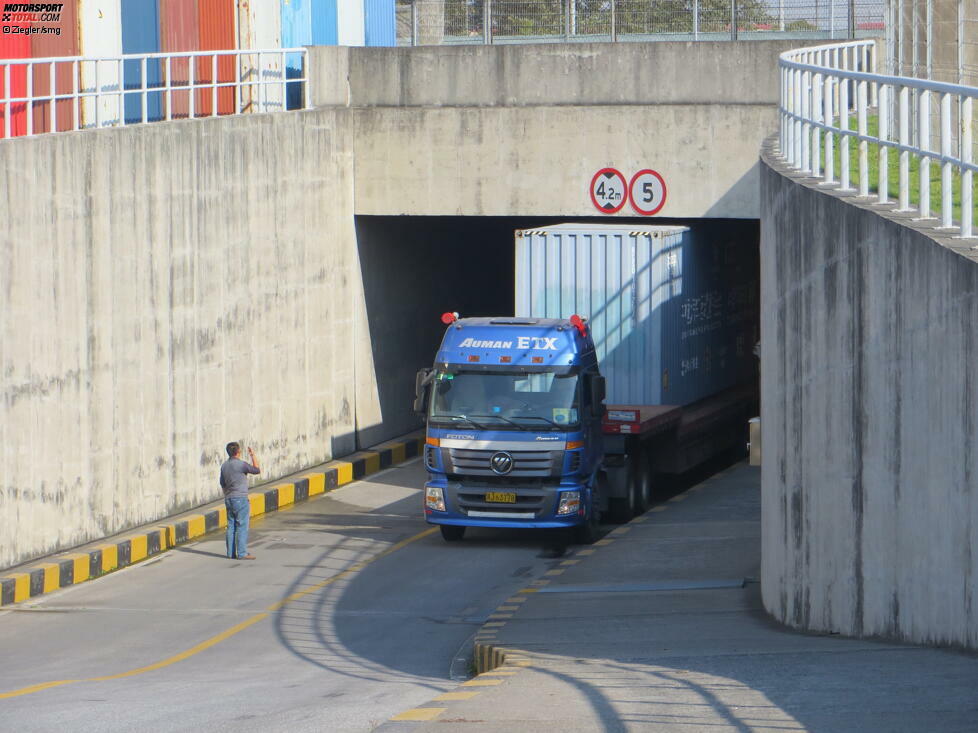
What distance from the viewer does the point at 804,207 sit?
11.2 metres

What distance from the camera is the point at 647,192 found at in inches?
880

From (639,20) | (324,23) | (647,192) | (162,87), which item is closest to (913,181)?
(647,192)

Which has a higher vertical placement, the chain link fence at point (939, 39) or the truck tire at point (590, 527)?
the chain link fence at point (939, 39)

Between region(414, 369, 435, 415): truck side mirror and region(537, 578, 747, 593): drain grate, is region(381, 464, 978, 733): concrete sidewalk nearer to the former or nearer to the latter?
region(537, 578, 747, 593): drain grate

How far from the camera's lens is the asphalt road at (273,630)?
1053 centimetres

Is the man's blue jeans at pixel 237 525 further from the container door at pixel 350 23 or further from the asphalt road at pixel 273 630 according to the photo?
the container door at pixel 350 23

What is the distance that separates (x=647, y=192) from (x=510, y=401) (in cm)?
657

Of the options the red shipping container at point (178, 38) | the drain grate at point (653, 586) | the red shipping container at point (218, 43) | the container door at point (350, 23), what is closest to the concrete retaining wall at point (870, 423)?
the drain grate at point (653, 586)

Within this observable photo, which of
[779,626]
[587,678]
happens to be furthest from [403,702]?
[779,626]

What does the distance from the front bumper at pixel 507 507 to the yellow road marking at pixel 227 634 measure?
1045mm

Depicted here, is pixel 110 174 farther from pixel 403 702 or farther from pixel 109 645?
pixel 403 702

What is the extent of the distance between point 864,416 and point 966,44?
664 cm

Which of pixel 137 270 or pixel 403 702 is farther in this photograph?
pixel 137 270

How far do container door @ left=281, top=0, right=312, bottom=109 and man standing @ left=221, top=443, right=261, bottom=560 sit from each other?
8155mm
